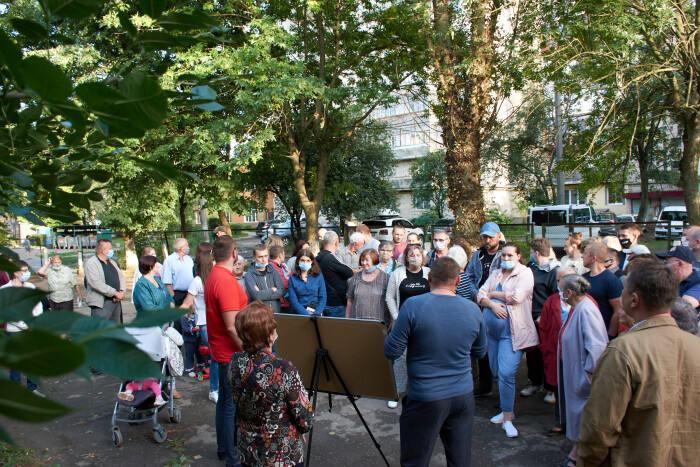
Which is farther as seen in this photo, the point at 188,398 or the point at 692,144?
the point at 692,144

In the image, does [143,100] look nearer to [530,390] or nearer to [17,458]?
[17,458]

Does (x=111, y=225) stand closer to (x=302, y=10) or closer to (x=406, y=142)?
(x=302, y=10)

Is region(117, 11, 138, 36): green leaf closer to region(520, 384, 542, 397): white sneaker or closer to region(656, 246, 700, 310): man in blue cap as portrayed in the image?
region(656, 246, 700, 310): man in blue cap

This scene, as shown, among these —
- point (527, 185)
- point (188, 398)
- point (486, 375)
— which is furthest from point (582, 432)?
point (527, 185)

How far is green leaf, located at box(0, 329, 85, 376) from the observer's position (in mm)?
602

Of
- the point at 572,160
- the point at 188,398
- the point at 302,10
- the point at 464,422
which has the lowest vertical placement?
the point at 188,398

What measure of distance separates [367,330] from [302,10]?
14.9m

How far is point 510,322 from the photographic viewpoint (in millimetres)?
5418

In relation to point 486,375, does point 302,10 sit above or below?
above

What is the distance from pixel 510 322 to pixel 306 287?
8.76 feet

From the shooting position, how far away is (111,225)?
1991 cm

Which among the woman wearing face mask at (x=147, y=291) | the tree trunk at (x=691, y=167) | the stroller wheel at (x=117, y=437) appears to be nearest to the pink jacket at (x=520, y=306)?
the woman wearing face mask at (x=147, y=291)

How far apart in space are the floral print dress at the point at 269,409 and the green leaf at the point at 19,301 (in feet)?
8.30

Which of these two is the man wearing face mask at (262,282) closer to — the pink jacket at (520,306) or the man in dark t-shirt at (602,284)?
the pink jacket at (520,306)
